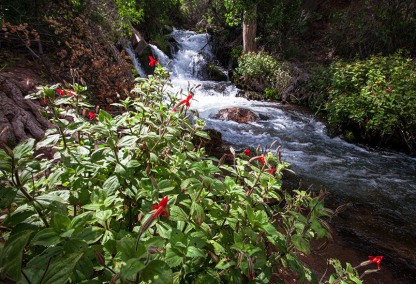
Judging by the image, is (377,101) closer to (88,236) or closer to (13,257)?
(88,236)

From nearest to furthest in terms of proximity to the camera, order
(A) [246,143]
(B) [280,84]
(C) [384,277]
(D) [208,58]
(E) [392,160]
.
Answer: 1. (C) [384,277]
2. (E) [392,160]
3. (A) [246,143]
4. (B) [280,84]
5. (D) [208,58]

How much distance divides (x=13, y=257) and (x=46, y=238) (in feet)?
0.45

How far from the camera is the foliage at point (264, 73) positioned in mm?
10602

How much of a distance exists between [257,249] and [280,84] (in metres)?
10.3

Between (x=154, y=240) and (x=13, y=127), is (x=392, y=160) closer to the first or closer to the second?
(x=154, y=240)

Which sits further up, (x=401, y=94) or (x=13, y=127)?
Result: (x=13, y=127)

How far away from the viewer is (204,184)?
134 centimetres

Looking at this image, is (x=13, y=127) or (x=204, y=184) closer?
(x=204, y=184)

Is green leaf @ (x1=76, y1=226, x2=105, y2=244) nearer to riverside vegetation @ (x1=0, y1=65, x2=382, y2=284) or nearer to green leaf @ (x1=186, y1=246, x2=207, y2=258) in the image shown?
riverside vegetation @ (x1=0, y1=65, x2=382, y2=284)

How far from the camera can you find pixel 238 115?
27.7 feet

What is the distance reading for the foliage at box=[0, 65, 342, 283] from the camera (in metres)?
0.87

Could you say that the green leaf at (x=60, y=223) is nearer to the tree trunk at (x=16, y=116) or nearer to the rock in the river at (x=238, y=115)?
the tree trunk at (x=16, y=116)

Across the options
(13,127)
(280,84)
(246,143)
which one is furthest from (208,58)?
(13,127)

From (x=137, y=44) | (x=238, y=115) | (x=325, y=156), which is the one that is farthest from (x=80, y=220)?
(x=137, y=44)
